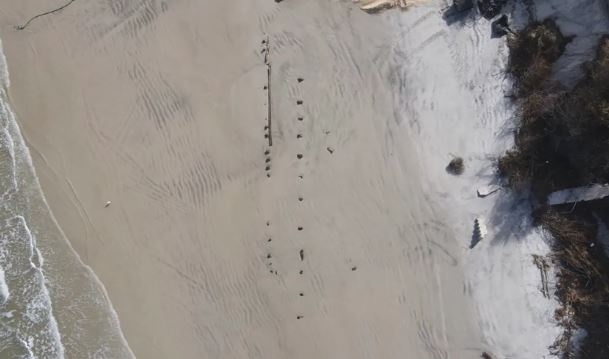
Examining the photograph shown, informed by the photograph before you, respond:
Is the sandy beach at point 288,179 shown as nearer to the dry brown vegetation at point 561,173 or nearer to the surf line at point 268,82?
the surf line at point 268,82

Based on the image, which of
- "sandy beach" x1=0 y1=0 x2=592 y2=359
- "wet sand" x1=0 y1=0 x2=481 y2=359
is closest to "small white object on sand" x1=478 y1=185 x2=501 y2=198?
"sandy beach" x1=0 y1=0 x2=592 y2=359

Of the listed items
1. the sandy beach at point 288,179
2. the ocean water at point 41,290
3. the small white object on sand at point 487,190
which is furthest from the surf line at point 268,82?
the ocean water at point 41,290

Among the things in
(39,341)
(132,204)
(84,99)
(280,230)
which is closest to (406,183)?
(280,230)

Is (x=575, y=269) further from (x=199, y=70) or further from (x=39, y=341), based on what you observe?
(x=39, y=341)

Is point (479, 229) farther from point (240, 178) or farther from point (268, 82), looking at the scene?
point (268, 82)

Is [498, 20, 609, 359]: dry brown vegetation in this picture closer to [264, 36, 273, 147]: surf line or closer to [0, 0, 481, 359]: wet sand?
[0, 0, 481, 359]: wet sand

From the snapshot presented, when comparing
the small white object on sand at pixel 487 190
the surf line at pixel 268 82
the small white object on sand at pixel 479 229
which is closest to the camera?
the small white object on sand at pixel 479 229

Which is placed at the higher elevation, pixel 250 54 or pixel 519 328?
pixel 250 54
